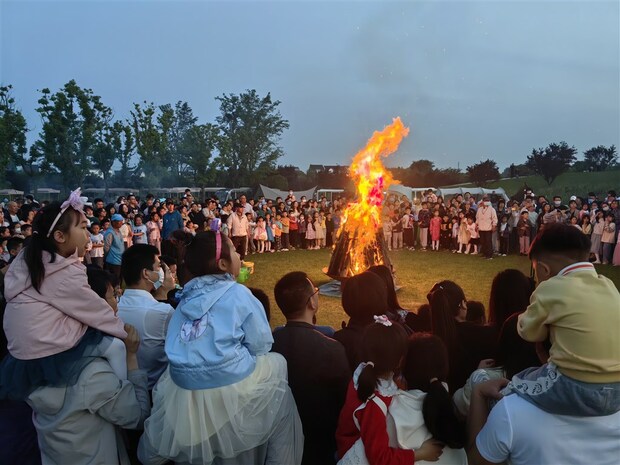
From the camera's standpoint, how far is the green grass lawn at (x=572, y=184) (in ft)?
116

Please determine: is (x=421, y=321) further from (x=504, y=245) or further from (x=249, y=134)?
(x=249, y=134)

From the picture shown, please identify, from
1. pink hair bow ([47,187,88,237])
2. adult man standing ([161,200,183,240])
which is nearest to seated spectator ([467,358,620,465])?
pink hair bow ([47,187,88,237])

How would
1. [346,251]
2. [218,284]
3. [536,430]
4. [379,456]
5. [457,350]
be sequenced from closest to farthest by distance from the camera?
[536,430] → [379,456] → [218,284] → [457,350] → [346,251]

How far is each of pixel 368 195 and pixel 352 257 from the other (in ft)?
6.42

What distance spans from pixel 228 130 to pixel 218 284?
203ft

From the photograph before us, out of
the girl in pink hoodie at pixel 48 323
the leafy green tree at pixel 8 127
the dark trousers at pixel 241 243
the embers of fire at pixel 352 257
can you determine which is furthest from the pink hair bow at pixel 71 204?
the leafy green tree at pixel 8 127

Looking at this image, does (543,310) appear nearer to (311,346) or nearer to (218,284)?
(311,346)

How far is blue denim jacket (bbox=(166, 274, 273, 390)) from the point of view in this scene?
7.77ft

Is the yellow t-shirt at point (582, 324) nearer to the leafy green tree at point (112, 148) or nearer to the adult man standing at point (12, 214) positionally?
the adult man standing at point (12, 214)

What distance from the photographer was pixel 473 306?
4.37 m

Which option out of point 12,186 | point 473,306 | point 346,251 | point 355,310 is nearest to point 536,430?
point 355,310

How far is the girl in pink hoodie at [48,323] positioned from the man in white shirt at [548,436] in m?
2.06

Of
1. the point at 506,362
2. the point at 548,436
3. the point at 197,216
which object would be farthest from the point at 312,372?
the point at 197,216

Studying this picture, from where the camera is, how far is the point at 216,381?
7.82ft
